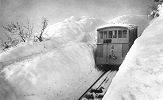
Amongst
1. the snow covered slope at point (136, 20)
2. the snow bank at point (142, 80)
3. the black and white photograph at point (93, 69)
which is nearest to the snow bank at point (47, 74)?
the black and white photograph at point (93, 69)

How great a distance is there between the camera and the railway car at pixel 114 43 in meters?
15.0

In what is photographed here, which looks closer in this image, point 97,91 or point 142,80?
point 142,80

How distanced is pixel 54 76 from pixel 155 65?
7.61 m

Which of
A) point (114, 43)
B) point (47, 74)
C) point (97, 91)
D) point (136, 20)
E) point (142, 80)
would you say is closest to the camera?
point (142, 80)

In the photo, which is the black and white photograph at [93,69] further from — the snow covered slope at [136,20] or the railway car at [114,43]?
the snow covered slope at [136,20]

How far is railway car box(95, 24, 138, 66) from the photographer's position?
15.0 m

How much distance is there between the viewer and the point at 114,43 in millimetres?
15461

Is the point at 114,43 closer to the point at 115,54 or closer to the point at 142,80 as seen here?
the point at 115,54

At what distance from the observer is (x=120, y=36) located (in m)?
15.4

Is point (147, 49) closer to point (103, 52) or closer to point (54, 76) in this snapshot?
point (54, 76)

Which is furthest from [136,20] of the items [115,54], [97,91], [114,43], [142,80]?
[142,80]

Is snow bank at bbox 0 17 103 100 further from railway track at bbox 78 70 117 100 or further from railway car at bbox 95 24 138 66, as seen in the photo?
railway car at bbox 95 24 138 66

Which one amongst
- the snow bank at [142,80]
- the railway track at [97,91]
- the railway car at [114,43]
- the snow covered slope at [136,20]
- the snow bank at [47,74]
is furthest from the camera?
the snow covered slope at [136,20]

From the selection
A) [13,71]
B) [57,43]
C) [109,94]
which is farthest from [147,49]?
[57,43]
